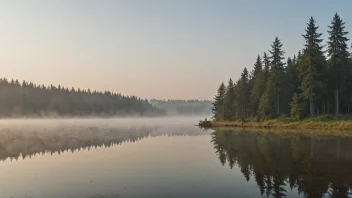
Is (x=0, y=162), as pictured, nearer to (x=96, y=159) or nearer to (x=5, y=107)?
(x=96, y=159)

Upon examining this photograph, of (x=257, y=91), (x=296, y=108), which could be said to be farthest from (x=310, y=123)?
(x=257, y=91)

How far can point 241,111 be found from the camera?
9238 cm

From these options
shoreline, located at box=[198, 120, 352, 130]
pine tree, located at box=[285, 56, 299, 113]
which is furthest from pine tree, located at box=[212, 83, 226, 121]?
Answer: pine tree, located at box=[285, 56, 299, 113]

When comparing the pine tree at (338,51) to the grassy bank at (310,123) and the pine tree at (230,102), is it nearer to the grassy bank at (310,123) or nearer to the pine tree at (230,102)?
the grassy bank at (310,123)

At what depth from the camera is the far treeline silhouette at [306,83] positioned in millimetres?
63844

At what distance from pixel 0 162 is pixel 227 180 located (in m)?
20.4

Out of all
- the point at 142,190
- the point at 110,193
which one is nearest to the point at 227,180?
the point at 142,190

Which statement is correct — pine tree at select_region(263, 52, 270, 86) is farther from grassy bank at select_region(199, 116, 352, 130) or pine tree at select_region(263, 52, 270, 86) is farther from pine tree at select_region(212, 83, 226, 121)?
pine tree at select_region(212, 83, 226, 121)

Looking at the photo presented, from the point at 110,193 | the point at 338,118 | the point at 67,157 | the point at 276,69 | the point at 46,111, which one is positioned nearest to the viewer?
the point at 110,193

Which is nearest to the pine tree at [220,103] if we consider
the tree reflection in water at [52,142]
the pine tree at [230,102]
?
the pine tree at [230,102]

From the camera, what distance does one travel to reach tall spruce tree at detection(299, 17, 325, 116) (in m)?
63.5

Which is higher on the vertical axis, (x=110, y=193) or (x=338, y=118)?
(x=338, y=118)

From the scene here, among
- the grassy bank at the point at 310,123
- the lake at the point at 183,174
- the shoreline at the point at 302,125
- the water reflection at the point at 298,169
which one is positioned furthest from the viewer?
the grassy bank at the point at 310,123

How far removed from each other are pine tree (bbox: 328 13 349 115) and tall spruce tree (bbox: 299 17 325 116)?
2210 millimetres
